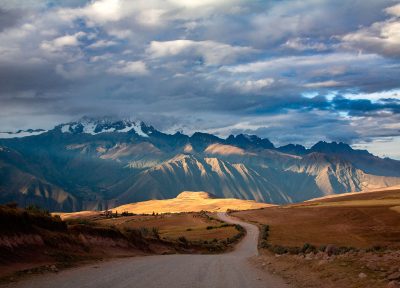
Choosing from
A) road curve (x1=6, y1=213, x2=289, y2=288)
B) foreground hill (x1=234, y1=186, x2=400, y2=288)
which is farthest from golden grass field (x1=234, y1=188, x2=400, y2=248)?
road curve (x1=6, y1=213, x2=289, y2=288)

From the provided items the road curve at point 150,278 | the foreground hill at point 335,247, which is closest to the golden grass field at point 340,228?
the foreground hill at point 335,247

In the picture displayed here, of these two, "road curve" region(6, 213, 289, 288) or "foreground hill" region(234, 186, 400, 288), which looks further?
"foreground hill" region(234, 186, 400, 288)

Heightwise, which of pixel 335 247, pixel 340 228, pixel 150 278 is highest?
pixel 150 278

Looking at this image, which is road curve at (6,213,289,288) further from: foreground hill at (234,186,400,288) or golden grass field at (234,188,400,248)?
golden grass field at (234,188,400,248)

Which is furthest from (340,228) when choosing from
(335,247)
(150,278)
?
(150,278)

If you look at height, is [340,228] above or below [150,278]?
below

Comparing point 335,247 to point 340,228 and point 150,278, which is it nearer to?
point 150,278

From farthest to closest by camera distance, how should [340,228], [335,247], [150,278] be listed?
[340,228]
[335,247]
[150,278]

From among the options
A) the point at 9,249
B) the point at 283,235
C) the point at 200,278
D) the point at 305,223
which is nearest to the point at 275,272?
the point at 200,278

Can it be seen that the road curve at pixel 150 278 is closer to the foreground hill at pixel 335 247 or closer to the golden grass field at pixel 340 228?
the foreground hill at pixel 335 247

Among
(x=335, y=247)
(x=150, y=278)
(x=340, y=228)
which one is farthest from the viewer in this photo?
(x=340, y=228)

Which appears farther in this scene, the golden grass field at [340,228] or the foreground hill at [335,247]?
the golden grass field at [340,228]

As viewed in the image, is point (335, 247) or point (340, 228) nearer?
point (335, 247)

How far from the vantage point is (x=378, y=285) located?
16172mm
